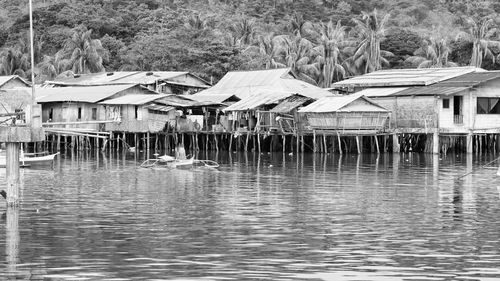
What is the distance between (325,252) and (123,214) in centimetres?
717

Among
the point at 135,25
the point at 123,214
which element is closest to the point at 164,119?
the point at 135,25

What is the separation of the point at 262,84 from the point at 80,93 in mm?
10876

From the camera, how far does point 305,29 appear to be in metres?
83.7

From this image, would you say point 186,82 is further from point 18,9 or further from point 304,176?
point 18,9

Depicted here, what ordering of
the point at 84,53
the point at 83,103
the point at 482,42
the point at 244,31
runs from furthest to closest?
the point at 244,31
the point at 84,53
the point at 482,42
the point at 83,103

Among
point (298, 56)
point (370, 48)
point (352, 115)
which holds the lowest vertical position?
point (352, 115)

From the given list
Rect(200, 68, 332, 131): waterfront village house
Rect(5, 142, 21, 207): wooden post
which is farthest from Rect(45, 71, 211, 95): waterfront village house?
Rect(5, 142, 21, 207): wooden post

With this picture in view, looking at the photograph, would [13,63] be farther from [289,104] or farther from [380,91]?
[380,91]

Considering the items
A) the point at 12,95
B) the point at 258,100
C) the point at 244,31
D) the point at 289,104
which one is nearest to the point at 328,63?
the point at 244,31

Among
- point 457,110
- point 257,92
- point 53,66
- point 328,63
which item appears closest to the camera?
point 457,110

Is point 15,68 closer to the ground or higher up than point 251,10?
closer to the ground

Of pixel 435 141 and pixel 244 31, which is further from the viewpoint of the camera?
pixel 244 31

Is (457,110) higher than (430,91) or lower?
lower

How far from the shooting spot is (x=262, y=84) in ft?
197
